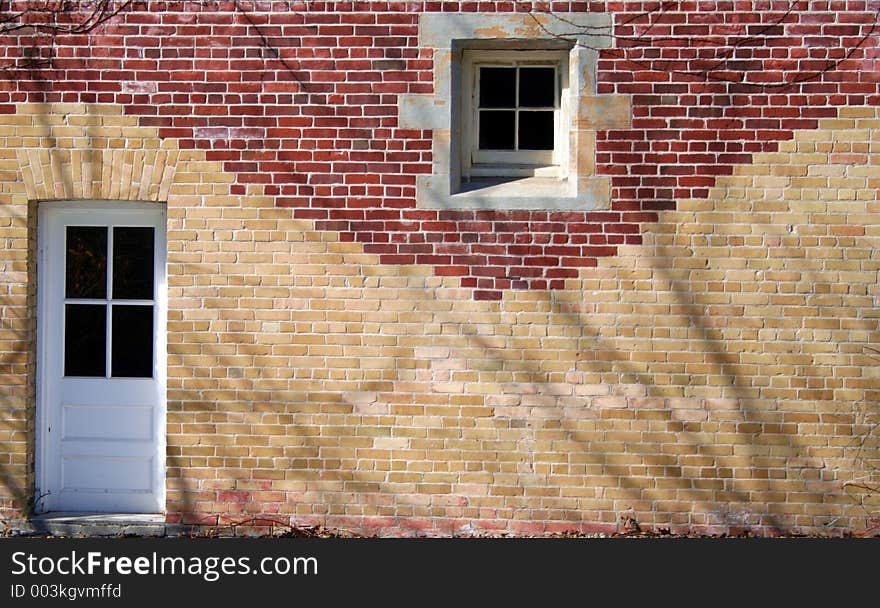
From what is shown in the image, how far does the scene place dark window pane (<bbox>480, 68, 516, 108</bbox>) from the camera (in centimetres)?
600

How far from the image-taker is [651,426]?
18.8 feet

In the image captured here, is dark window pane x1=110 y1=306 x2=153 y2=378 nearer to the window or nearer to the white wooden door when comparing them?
the white wooden door

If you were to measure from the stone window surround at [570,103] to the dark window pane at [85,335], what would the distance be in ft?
8.18

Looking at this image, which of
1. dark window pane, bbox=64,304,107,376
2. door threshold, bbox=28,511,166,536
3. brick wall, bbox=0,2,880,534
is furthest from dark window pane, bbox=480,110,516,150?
door threshold, bbox=28,511,166,536

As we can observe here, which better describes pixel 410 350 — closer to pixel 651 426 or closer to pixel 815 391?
pixel 651 426

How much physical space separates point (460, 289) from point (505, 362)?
59cm

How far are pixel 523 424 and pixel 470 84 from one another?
242 centimetres

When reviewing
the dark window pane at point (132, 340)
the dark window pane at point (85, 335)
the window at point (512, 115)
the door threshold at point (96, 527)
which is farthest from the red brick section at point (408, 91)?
the door threshold at point (96, 527)

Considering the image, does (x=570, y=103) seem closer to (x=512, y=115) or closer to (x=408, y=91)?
(x=512, y=115)

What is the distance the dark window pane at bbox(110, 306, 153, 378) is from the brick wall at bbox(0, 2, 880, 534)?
1.10 ft

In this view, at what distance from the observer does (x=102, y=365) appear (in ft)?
19.9

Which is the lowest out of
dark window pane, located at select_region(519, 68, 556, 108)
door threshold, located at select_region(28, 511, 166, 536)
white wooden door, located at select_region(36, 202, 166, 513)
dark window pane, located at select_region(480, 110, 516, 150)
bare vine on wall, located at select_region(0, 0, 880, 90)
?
door threshold, located at select_region(28, 511, 166, 536)

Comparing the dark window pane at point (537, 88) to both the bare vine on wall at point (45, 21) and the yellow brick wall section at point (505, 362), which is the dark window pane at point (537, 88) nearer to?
the yellow brick wall section at point (505, 362)

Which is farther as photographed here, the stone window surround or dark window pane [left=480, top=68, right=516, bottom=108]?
dark window pane [left=480, top=68, right=516, bottom=108]
